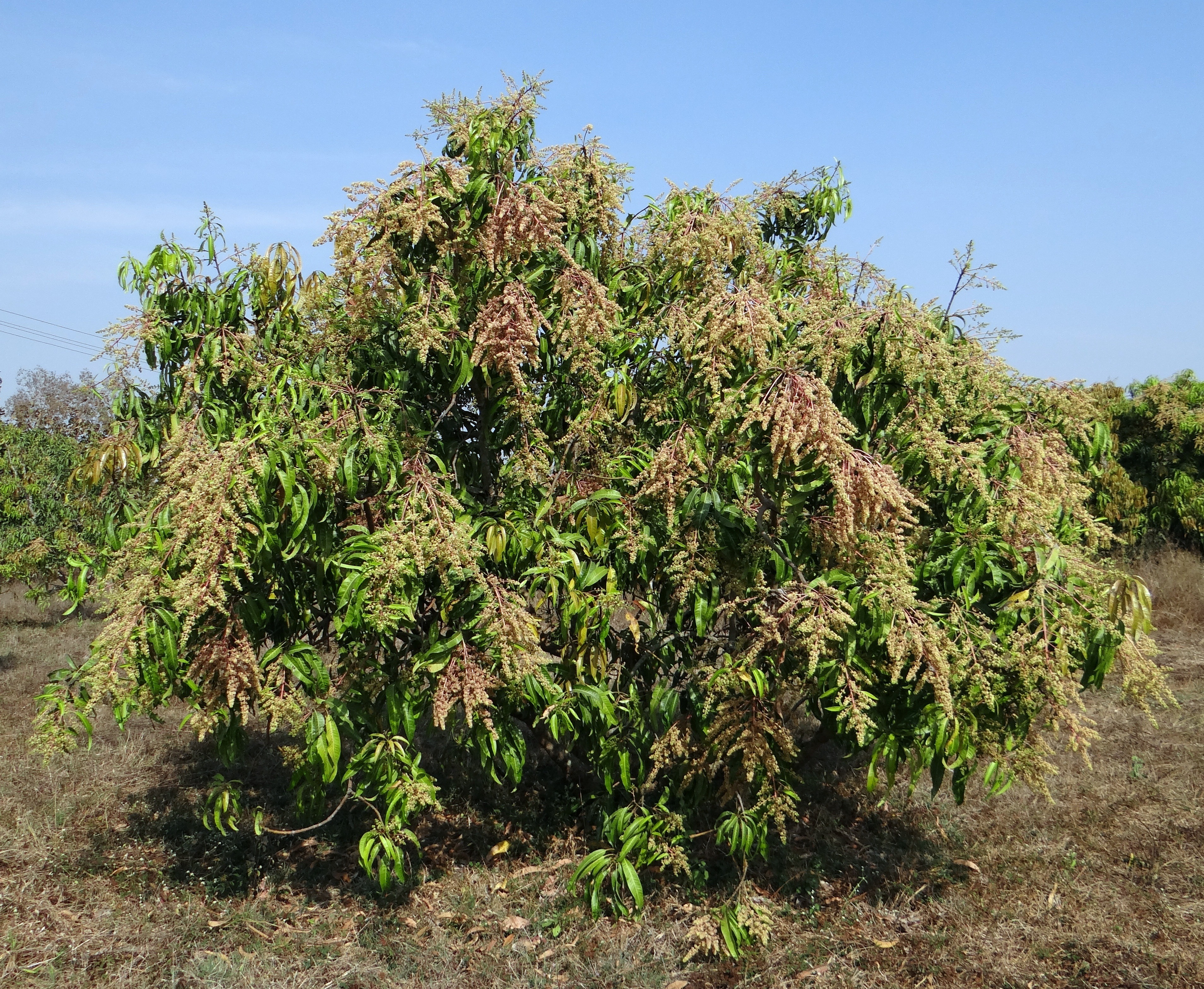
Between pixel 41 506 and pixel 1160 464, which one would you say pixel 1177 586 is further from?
pixel 41 506

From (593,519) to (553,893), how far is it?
2.27m

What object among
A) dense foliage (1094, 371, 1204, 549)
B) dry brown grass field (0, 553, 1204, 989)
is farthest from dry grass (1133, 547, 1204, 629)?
dry brown grass field (0, 553, 1204, 989)

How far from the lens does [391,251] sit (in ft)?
12.5

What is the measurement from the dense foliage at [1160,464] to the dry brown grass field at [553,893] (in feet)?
18.0

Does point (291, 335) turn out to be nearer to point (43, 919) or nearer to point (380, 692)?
point (380, 692)

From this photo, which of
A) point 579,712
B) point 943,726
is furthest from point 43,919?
point 943,726

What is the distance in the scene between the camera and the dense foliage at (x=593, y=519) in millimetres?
3350

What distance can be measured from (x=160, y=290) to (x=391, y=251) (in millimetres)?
1326

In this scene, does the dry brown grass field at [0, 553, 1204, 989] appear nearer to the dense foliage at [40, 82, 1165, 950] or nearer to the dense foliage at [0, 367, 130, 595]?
the dense foliage at [40, 82, 1165, 950]

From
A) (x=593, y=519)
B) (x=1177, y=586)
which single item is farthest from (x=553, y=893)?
(x=1177, y=586)

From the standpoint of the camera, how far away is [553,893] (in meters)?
4.80

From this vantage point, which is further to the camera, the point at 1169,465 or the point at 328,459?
the point at 1169,465

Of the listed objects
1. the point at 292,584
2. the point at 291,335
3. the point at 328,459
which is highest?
the point at 291,335

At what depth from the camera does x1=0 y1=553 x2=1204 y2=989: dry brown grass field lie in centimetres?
404
